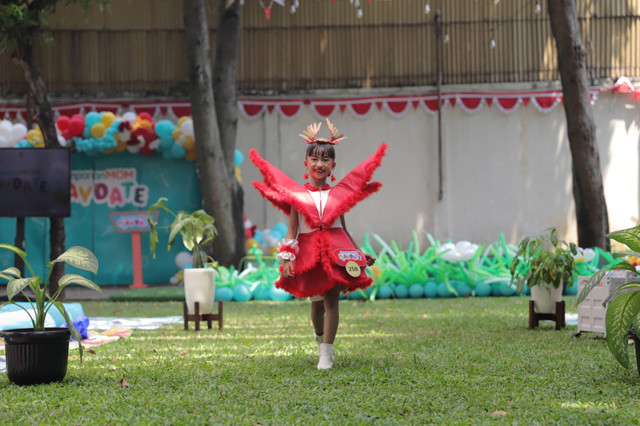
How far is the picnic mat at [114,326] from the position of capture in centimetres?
527

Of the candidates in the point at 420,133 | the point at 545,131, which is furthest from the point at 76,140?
the point at 545,131

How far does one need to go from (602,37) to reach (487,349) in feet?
28.6

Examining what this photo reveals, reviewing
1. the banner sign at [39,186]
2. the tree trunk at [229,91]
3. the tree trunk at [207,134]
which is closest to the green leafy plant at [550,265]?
the banner sign at [39,186]

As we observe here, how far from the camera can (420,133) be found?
11.9 m

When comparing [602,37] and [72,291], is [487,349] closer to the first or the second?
[72,291]

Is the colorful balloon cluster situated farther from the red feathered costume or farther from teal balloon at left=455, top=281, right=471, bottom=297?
the red feathered costume

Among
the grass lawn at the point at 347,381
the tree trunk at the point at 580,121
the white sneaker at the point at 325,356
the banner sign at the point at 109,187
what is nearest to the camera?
the grass lawn at the point at 347,381

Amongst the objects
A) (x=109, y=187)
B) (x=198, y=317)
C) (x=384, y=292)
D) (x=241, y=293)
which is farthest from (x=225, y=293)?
(x=109, y=187)

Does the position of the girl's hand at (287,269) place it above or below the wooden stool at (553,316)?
above

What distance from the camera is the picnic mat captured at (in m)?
5.27

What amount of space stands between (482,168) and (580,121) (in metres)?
3.19

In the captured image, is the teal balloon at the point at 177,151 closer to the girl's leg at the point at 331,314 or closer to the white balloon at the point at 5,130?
the white balloon at the point at 5,130

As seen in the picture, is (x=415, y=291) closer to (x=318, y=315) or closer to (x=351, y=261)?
(x=318, y=315)

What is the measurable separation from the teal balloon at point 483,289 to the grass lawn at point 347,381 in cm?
330
